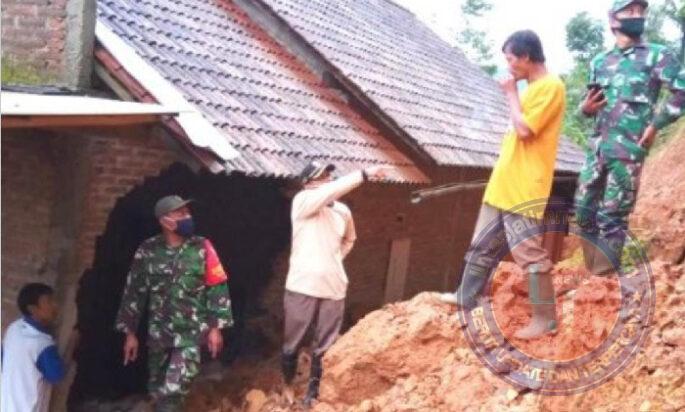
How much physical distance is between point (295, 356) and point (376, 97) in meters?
3.82

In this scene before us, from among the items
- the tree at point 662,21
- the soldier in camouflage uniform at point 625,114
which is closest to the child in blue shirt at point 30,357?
the soldier in camouflage uniform at point 625,114

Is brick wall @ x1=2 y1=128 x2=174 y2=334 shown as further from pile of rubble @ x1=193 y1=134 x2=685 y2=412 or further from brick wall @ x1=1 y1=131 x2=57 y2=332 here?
pile of rubble @ x1=193 y1=134 x2=685 y2=412

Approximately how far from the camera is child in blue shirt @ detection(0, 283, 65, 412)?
465cm

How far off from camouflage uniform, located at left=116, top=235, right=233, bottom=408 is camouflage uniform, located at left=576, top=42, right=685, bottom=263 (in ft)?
8.85

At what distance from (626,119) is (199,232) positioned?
395 centimetres

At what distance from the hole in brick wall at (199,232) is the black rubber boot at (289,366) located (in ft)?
5.60

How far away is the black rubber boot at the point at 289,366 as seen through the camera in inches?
202

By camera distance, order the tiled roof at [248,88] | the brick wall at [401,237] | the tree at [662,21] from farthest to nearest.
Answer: the tree at [662,21]
the brick wall at [401,237]
the tiled roof at [248,88]

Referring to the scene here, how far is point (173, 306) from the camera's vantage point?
4.76 metres

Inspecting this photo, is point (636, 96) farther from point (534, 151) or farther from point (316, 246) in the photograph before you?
point (316, 246)

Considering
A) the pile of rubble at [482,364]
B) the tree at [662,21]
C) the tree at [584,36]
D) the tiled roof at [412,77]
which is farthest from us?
the tree at [584,36]

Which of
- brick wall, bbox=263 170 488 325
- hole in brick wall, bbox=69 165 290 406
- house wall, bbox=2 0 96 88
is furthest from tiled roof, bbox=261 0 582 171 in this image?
house wall, bbox=2 0 96 88

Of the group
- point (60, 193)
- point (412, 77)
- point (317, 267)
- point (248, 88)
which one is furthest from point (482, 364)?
point (412, 77)

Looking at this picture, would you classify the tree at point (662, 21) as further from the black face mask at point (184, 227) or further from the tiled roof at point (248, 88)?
the black face mask at point (184, 227)
